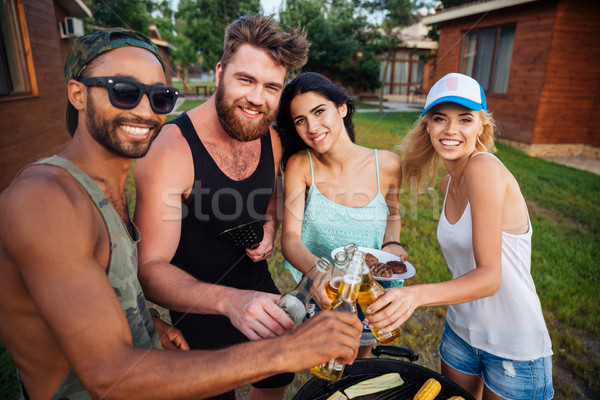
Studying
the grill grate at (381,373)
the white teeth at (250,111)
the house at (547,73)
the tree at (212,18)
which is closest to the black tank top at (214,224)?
the white teeth at (250,111)

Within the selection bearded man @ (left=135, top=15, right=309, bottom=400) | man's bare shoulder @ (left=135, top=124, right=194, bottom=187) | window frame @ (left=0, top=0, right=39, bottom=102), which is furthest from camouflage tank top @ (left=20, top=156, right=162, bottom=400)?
window frame @ (left=0, top=0, right=39, bottom=102)

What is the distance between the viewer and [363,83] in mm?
28812

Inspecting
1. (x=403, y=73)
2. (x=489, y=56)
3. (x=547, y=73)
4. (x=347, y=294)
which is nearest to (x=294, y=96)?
(x=347, y=294)

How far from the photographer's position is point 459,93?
2.12 metres

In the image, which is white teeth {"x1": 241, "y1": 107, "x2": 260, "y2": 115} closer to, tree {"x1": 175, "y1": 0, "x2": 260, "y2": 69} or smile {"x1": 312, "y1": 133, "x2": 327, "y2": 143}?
smile {"x1": 312, "y1": 133, "x2": 327, "y2": 143}

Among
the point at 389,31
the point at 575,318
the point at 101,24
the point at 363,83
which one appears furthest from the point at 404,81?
the point at 575,318

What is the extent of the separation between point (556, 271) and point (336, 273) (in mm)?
4727

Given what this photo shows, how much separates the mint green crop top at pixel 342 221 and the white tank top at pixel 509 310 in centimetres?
70

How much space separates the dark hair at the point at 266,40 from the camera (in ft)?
8.00

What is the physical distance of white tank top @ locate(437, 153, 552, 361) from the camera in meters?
2.04

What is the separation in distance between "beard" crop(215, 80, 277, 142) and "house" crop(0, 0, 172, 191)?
631cm

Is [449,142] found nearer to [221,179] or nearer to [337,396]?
[221,179]

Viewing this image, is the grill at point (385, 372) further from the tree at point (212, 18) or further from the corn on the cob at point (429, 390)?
the tree at point (212, 18)

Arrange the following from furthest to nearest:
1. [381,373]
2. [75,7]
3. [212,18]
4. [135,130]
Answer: [212,18]
[75,7]
[381,373]
[135,130]
